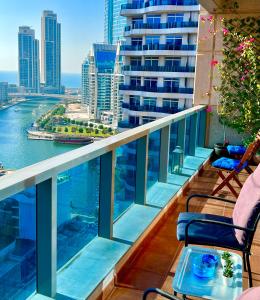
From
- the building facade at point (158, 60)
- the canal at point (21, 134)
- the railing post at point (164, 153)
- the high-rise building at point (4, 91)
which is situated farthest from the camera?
the building facade at point (158, 60)

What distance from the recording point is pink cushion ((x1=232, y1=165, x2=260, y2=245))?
2256 millimetres

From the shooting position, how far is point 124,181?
3.29 m

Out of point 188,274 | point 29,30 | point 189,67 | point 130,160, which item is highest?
point 29,30

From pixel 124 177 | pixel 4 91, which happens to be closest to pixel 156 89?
pixel 4 91

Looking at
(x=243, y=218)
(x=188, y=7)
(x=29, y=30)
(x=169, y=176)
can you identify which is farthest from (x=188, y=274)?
(x=188, y=7)

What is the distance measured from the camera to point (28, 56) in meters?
38.3

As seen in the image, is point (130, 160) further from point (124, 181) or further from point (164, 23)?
point (164, 23)

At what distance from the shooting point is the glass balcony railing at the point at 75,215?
6.03 ft

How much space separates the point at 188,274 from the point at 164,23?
44.3 metres

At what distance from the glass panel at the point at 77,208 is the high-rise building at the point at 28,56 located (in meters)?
32.9

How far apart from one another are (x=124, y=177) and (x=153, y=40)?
43173 mm

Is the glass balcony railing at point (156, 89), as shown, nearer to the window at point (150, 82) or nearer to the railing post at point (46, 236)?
the window at point (150, 82)

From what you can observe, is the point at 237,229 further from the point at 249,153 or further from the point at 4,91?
the point at 4,91

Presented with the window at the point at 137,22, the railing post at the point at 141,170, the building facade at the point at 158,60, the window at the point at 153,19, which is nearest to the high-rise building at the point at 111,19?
the window at the point at 137,22
